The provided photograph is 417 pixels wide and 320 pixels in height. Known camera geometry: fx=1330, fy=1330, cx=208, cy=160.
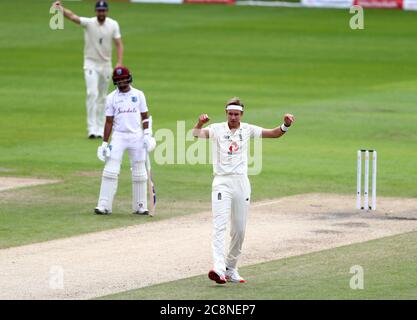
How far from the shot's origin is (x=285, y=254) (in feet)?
55.5

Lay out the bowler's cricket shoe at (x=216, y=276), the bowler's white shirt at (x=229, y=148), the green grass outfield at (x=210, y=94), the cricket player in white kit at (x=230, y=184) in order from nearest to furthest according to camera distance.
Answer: the bowler's cricket shoe at (x=216, y=276) < the cricket player in white kit at (x=230, y=184) < the bowler's white shirt at (x=229, y=148) < the green grass outfield at (x=210, y=94)

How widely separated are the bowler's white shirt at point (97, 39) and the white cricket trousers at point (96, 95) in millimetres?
146

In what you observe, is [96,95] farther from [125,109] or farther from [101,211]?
[101,211]

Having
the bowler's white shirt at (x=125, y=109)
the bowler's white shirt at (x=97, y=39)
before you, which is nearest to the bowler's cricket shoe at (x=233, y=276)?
the bowler's white shirt at (x=125, y=109)

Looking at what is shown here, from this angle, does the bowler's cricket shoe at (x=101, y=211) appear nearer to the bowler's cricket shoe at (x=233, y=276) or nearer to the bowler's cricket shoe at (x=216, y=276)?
the bowler's cricket shoe at (x=233, y=276)

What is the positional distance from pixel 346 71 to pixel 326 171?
13.6m

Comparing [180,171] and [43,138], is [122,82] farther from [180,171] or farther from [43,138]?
[43,138]

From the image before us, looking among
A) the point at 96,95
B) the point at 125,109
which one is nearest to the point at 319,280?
the point at 125,109

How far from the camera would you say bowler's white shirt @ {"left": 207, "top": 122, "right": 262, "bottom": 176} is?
15312 millimetres

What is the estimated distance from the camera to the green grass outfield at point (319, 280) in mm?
14398

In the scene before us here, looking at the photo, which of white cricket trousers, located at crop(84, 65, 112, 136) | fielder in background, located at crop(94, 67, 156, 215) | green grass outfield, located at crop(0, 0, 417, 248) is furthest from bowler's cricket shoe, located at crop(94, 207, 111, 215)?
white cricket trousers, located at crop(84, 65, 112, 136)

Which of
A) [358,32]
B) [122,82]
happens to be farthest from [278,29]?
[122,82]

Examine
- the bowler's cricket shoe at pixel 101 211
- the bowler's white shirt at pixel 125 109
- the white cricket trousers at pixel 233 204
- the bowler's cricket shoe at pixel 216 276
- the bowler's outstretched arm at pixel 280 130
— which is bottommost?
the bowler's cricket shoe at pixel 101 211
